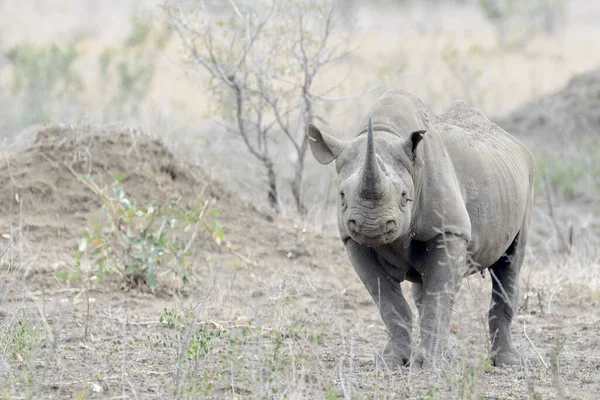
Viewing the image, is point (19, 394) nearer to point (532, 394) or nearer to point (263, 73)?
point (532, 394)

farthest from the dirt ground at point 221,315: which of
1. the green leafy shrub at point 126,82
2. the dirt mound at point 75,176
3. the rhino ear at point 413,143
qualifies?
the green leafy shrub at point 126,82

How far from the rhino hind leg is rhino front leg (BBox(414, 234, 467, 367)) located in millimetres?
Answer: 861

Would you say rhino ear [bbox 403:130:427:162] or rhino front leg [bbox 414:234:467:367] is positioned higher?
rhino ear [bbox 403:130:427:162]

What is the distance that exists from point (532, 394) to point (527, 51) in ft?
100

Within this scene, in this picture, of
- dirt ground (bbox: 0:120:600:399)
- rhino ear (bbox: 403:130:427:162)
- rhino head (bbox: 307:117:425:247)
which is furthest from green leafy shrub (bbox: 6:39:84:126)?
rhino ear (bbox: 403:130:427:162)

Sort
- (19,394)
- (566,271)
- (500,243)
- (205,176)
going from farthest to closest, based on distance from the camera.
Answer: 1. (205,176)
2. (566,271)
3. (500,243)
4. (19,394)

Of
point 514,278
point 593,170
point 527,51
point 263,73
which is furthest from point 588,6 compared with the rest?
point 514,278

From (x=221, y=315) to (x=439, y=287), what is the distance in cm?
243

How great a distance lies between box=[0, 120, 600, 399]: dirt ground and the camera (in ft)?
19.1

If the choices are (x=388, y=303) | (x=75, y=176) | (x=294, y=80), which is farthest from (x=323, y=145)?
(x=294, y=80)

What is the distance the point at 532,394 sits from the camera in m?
5.16

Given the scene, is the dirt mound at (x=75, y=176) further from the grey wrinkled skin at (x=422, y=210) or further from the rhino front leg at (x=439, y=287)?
Answer: the rhino front leg at (x=439, y=287)

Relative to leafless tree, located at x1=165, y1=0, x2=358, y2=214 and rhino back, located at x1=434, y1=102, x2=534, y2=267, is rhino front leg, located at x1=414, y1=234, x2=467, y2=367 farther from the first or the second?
leafless tree, located at x1=165, y1=0, x2=358, y2=214

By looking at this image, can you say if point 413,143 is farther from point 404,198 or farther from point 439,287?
point 439,287
